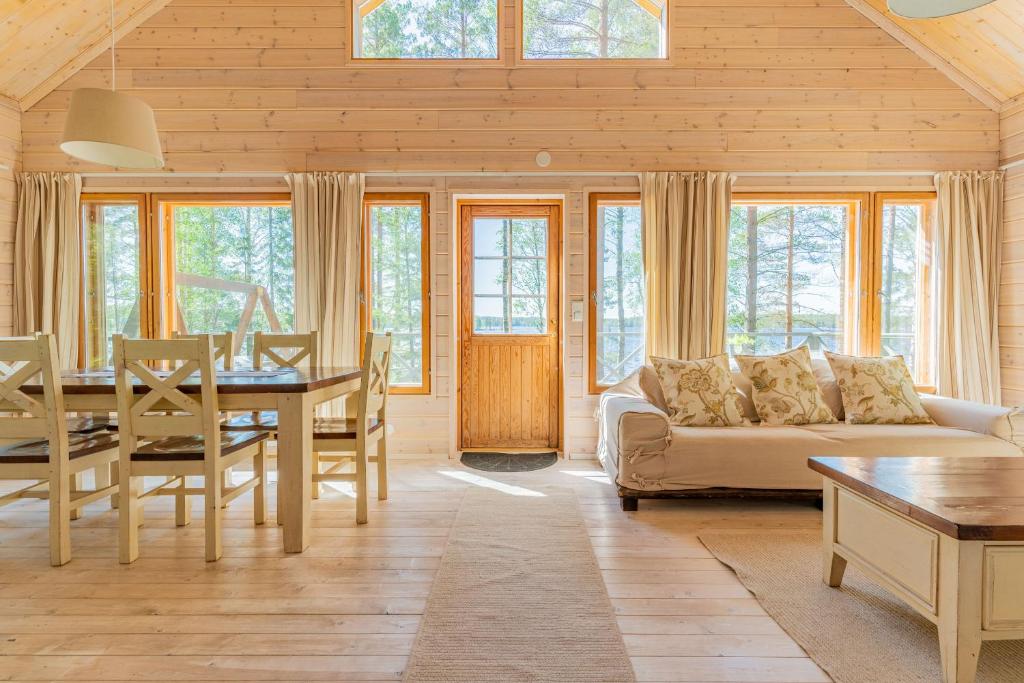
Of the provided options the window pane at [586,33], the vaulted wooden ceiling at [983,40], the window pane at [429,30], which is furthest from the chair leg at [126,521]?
the vaulted wooden ceiling at [983,40]

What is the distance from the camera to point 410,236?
4.35 metres

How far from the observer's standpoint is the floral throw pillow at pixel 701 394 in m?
3.30

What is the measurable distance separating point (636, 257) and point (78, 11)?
4347 mm

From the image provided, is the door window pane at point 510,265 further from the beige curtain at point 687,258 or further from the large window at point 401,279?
the beige curtain at point 687,258

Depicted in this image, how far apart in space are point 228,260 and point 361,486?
2540mm

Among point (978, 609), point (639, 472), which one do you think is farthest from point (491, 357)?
point (978, 609)

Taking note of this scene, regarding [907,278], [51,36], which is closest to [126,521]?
[51,36]

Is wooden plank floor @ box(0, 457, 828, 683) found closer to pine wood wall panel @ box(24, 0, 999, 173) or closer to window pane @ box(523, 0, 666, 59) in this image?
pine wood wall panel @ box(24, 0, 999, 173)

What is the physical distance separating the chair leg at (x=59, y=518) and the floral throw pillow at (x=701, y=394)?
3043 mm

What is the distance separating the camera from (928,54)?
412 centimetres

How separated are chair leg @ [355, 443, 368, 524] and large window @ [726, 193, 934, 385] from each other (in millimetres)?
2941

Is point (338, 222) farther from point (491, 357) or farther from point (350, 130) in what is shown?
point (491, 357)

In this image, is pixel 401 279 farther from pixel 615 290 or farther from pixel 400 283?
pixel 615 290

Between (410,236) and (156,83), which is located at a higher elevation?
(156,83)
